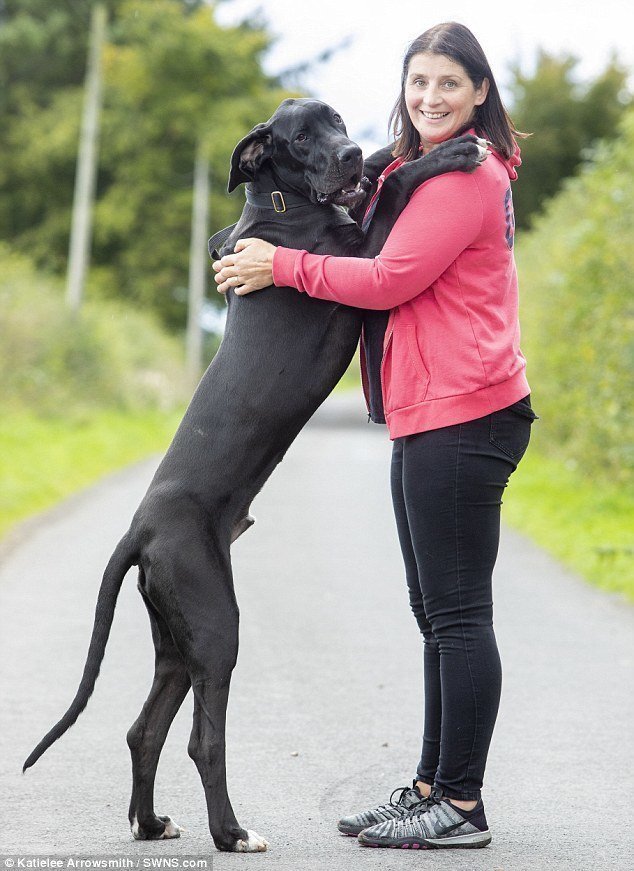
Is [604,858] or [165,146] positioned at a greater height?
[165,146]

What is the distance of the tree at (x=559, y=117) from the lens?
35.2 m

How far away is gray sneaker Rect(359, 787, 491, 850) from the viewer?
11.5 feet

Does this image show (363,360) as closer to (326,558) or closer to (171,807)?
(171,807)

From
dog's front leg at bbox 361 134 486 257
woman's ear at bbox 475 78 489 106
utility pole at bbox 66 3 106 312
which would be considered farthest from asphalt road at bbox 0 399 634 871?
utility pole at bbox 66 3 106 312

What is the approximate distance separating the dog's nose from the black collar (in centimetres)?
17

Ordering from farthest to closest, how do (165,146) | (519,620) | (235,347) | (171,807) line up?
1. (165,146)
2. (519,620)
3. (171,807)
4. (235,347)

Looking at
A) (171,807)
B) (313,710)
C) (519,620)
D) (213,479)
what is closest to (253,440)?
(213,479)

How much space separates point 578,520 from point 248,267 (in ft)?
23.6

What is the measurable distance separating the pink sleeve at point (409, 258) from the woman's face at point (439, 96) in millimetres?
239

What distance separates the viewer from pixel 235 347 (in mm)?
3518

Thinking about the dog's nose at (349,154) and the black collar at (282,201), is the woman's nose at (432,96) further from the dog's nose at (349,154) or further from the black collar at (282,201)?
the black collar at (282,201)

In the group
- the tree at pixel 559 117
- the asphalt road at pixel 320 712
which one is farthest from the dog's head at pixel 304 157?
the tree at pixel 559 117

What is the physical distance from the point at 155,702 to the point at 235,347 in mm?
1065

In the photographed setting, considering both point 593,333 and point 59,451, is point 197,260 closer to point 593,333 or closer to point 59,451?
point 59,451
